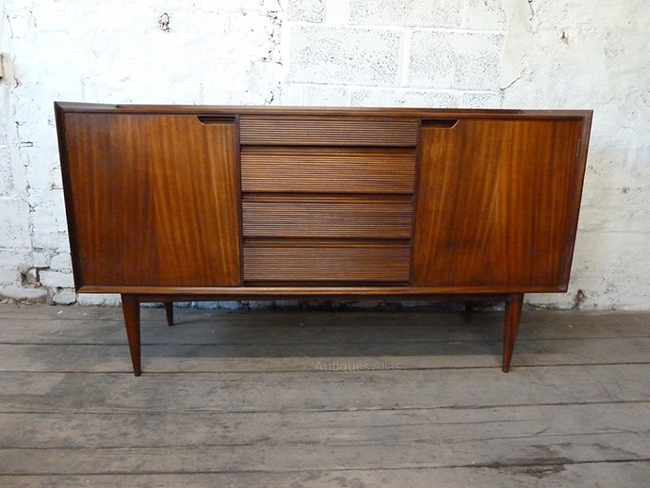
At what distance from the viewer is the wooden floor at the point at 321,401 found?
109 centimetres

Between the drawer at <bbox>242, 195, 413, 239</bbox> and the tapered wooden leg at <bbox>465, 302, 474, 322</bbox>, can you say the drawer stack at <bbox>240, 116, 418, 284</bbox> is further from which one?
the tapered wooden leg at <bbox>465, 302, 474, 322</bbox>

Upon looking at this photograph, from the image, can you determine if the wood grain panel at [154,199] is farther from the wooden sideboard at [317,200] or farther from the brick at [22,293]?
the brick at [22,293]

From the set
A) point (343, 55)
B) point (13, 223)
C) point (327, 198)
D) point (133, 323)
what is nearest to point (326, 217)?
point (327, 198)

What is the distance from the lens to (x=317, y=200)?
4.33 ft

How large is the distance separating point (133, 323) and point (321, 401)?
0.63 m

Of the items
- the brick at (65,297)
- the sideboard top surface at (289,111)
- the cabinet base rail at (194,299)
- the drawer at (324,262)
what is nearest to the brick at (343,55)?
the sideboard top surface at (289,111)

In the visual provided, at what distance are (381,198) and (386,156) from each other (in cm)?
12

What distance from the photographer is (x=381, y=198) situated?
1326 mm

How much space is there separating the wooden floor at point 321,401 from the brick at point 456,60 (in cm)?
97

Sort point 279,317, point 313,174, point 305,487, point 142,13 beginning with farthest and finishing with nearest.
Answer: point 279,317, point 142,13, point 313,174, point 305,487

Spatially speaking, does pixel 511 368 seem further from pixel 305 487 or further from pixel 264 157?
pixel 264 157

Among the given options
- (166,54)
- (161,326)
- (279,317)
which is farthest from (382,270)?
(166,54)

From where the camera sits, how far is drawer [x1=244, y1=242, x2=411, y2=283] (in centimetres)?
135

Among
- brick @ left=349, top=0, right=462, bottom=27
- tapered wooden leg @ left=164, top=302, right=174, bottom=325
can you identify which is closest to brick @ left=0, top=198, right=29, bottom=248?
tapered wooden leg @ left=164, top=302, right=174, bottom=325
